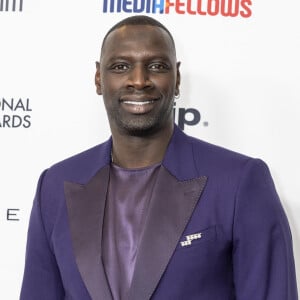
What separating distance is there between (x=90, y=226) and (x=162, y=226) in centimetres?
14

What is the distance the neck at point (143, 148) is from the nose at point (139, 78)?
104 millimetres

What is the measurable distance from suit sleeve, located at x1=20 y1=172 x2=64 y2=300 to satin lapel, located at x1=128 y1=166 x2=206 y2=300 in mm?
243

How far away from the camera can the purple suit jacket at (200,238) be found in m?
1.19

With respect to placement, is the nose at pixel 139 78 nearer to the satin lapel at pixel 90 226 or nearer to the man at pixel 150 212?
the man at pixel 150 212

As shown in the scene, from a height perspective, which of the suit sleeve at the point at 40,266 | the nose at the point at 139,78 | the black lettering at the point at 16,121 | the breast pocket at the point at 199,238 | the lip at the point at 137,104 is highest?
the nose at the point at 139,78

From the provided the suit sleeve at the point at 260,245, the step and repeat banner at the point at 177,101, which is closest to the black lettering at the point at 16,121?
the step and repeat banner at the point at 177,101

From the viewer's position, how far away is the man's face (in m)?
1.28

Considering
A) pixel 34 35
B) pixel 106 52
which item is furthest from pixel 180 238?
Result: pixel 34 35

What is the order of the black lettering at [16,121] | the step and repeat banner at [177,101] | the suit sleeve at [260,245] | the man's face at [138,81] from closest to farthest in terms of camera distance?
the suit sleeve at [260,245] < the man's face at [138,81] < the step and repeat banner at [177,101] < the black lettering at [16,121]

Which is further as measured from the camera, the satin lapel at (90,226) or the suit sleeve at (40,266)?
the suit sleeve at (40,266)

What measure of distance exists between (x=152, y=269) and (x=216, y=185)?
0.62 ft

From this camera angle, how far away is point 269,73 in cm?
167

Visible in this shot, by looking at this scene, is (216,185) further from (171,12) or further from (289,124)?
(171,12)

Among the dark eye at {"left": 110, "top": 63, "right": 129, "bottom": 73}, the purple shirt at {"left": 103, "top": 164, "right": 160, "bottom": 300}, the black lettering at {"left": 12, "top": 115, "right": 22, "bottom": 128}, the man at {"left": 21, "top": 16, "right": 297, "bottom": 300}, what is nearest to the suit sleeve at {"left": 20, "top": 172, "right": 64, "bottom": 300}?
the man at {"left": 21, "top": 16, "right": 297, "bottom": 300}
